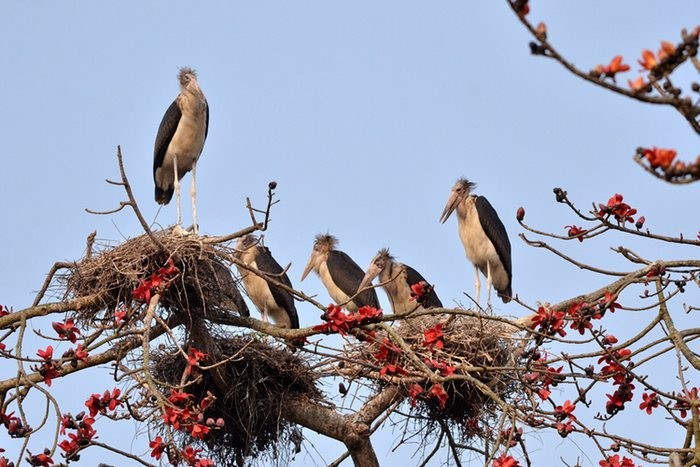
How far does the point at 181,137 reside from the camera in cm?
1246

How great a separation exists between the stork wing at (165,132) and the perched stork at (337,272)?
229 centimetres

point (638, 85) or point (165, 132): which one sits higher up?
point (165, 132)

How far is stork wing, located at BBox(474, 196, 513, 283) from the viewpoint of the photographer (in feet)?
44.5

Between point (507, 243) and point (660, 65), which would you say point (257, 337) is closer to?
point (507, 243)

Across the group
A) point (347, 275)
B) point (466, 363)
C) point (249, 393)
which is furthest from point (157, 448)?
point (347, 275)

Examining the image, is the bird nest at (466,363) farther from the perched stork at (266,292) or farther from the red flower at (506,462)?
the red flower at (506,462)

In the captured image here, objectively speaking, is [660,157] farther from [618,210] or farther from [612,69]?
[618,210]

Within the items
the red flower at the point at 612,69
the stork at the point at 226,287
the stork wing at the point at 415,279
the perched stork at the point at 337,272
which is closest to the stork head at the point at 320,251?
the perched stork at the point at 337,272

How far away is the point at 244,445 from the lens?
9703 mm

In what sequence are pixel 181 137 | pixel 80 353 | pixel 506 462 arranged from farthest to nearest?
1. pixel 181 137
2. pixel 80 353
3. pixel 506 462

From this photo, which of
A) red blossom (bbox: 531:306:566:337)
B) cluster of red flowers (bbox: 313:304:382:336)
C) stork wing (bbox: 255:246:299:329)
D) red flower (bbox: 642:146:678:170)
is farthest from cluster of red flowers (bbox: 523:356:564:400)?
stork wing (bbox: 255:246:299:329)

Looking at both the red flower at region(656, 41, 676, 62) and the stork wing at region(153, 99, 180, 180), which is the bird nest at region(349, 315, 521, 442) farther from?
the red flower at region(656, 41, 676, 62)

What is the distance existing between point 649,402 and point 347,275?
7.10 metres

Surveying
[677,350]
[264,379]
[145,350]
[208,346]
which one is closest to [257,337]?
[264,379]
